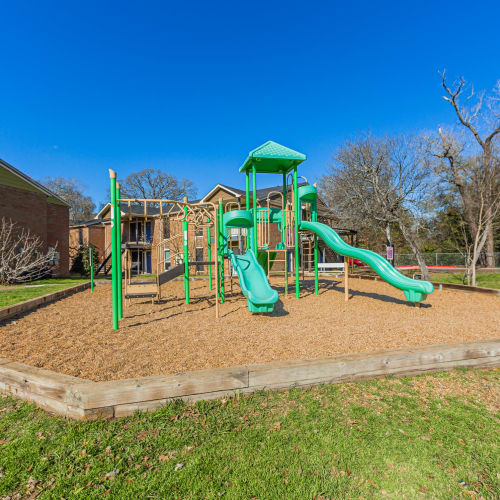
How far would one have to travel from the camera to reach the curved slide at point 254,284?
6.83 m

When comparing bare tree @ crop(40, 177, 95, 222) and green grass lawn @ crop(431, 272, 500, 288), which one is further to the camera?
bare tree @ crop(40, 177, 95, 222)

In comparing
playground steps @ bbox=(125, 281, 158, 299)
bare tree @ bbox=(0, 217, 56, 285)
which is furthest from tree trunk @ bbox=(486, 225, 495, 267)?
bare tree @ bbox=(0, 217, 56, 285)

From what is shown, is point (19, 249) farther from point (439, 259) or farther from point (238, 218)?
point (439, 259)

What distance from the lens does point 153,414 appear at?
9.30 ft

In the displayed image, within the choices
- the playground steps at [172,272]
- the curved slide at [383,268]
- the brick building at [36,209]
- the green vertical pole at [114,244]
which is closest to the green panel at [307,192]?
the curved slide at [383,268]

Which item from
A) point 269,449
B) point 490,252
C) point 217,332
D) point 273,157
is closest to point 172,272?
point 217,332

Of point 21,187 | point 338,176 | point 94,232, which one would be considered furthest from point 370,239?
point 21,187

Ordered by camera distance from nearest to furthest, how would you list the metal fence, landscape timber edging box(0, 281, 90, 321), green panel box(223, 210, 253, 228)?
landscape timber edging box(0, 281, 90, 321), green panel box(223, 210, 253, 228), the metal fence

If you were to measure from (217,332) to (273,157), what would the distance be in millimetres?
6255

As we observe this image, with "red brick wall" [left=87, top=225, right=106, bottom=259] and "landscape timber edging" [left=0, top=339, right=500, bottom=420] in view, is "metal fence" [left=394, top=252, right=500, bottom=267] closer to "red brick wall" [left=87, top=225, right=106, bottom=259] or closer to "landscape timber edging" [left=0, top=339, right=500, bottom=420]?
"red brick wall" [left=87, top=225, right=106, bottom=259]

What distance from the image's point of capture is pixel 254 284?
788cm

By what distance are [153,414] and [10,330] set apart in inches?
189

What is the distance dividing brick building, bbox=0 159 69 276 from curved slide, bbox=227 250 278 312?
15605 millimetres

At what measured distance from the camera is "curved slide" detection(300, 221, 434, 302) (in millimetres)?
7875
